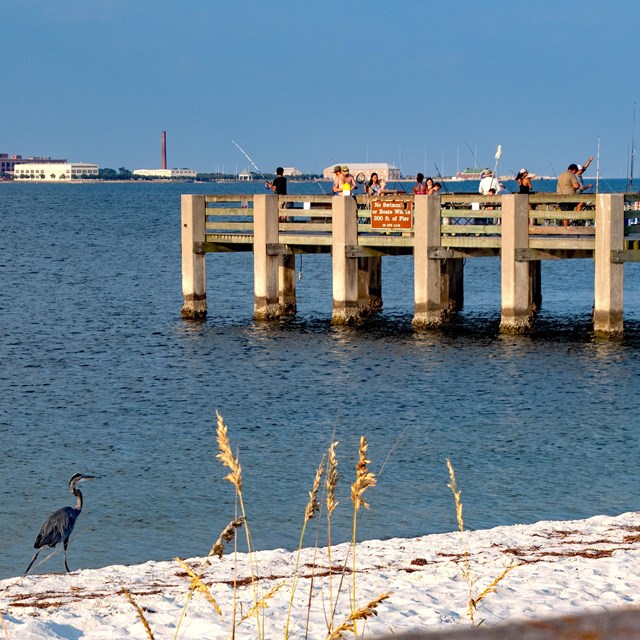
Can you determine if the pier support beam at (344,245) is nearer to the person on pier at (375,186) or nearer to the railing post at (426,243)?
the railing post at (426,243)

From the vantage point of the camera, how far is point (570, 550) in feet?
35.0

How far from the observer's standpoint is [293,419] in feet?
63.6

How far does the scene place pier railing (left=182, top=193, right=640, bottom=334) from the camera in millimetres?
24766

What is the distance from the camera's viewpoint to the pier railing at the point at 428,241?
24.8 m

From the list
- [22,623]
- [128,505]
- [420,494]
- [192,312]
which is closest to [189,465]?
[128,505]

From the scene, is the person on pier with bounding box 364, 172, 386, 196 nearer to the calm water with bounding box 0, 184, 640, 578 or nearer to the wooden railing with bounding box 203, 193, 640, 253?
the wooden railing with bounding box 203, 193, 640, 253

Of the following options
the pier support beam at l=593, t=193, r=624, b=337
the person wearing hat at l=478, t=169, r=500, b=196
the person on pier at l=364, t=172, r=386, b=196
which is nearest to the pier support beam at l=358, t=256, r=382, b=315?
the person on pier at l=364, t=172, r=386, b=196

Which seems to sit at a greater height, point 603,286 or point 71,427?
point 603,286

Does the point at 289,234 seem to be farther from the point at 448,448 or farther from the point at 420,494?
the point at 420,494

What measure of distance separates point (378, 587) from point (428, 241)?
58.0 feet

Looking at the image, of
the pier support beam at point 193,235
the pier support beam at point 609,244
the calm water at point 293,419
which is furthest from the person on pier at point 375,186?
the pier support beam at point 609,244

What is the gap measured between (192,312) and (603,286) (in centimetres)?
1103

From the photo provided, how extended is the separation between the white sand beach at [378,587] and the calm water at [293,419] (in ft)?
4.68

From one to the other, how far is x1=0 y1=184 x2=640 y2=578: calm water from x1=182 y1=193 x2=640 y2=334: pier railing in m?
0.77
